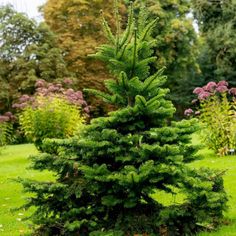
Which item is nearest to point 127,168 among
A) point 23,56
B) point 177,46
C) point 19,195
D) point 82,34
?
point 19,195

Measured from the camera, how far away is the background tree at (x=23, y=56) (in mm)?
34594

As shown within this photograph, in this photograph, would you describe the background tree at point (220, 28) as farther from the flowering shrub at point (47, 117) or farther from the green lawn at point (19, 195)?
the green lawn at point (19, 195)

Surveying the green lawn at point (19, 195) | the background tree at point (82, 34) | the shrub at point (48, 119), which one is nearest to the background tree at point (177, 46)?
the background tree at point (82, 34)

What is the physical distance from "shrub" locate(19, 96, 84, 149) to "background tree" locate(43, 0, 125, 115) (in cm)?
1810

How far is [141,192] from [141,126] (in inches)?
32.5

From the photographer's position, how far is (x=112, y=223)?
5629 millimetres

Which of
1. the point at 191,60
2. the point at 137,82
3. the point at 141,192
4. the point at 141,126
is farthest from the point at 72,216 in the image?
the point at 191,60

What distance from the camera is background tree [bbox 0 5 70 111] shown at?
1362 inches

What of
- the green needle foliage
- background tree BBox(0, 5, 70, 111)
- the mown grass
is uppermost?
background tree BBox(0, 5, 70, 111)

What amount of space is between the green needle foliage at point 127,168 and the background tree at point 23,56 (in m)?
28.7

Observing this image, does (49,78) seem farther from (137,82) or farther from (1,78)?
(137,82)

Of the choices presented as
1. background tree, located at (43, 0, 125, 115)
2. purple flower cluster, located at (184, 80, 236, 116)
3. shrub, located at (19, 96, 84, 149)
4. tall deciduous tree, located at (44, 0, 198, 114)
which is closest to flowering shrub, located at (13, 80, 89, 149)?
shrub, located at (19, 96, 84, 149)

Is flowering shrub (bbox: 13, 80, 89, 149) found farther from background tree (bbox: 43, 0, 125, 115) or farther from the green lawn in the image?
background tree (bbox: 43, 0, 125, 115)

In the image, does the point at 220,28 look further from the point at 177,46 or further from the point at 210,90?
the point at 210,90
